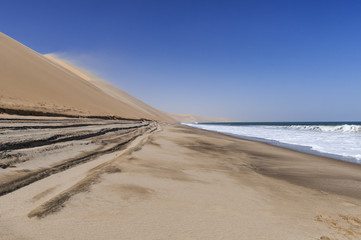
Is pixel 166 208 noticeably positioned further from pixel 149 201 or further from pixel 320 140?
pixel 320 140

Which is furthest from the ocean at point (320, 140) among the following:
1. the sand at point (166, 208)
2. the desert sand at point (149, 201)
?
the sand at point (166, 208)

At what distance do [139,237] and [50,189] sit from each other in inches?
53.7

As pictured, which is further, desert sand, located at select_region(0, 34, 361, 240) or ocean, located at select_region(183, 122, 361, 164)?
ocean, located at select_region(183, 122, 361, 164)

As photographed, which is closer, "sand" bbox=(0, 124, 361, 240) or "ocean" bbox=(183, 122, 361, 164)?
"sand" bbox=(0, 124, 361, 240)

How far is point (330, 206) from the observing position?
117 inches

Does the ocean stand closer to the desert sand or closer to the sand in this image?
the desert sand

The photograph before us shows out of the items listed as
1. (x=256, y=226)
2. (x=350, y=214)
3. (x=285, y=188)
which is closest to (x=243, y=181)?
(x=285, y=188)

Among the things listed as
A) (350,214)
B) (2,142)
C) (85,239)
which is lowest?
(350,214)

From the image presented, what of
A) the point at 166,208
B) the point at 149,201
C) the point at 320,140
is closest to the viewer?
the point at 166,208

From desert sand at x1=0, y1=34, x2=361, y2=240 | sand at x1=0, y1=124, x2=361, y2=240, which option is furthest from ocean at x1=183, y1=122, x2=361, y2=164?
sand at x1=0, y1=124, x2=361, y2=240

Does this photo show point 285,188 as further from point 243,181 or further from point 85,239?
point 85,239

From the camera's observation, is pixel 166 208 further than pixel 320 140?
No

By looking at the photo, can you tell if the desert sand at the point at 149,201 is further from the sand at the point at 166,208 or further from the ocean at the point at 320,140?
the ocean at the point at 320,140

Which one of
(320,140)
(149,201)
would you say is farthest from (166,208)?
(320,140)
